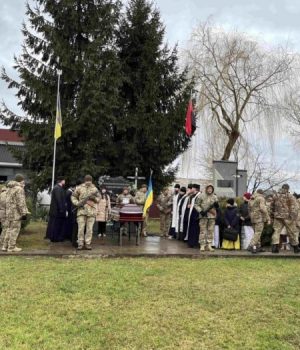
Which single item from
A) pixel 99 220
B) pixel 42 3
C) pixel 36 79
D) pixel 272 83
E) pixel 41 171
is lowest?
pixel 99 220

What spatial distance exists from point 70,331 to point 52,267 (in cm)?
417

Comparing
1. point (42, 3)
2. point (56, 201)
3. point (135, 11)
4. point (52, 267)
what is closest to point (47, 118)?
point (42, 3)

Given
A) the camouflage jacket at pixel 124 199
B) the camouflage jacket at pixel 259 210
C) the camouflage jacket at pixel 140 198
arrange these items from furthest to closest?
the camouflage jacket at pixel 140 198, the camouflage jacket at pixel 124 199, the camouflage jacket at pixel 259 210

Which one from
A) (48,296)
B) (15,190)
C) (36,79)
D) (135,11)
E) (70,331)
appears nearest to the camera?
(70,331)

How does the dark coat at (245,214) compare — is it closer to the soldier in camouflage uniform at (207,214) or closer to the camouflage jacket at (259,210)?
the camouflage jacket at (259,210)

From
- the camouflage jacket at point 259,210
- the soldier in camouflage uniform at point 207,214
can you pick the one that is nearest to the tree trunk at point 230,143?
the camouflage jacket at point 259,210

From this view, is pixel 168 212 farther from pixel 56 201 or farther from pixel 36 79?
pixel 36 79

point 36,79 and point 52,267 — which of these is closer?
point 52,267

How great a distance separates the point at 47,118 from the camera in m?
→ 20.9

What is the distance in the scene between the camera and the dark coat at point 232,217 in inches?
536

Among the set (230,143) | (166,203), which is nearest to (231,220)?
(166,203)

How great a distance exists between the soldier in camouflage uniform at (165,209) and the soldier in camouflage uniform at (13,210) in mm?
6306

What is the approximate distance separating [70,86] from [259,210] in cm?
1133

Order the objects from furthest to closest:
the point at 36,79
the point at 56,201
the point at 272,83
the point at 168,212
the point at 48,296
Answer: the point at 272,83, the point at 36,79, the point at 168,212, the point at 56,201, the point at 48,296
